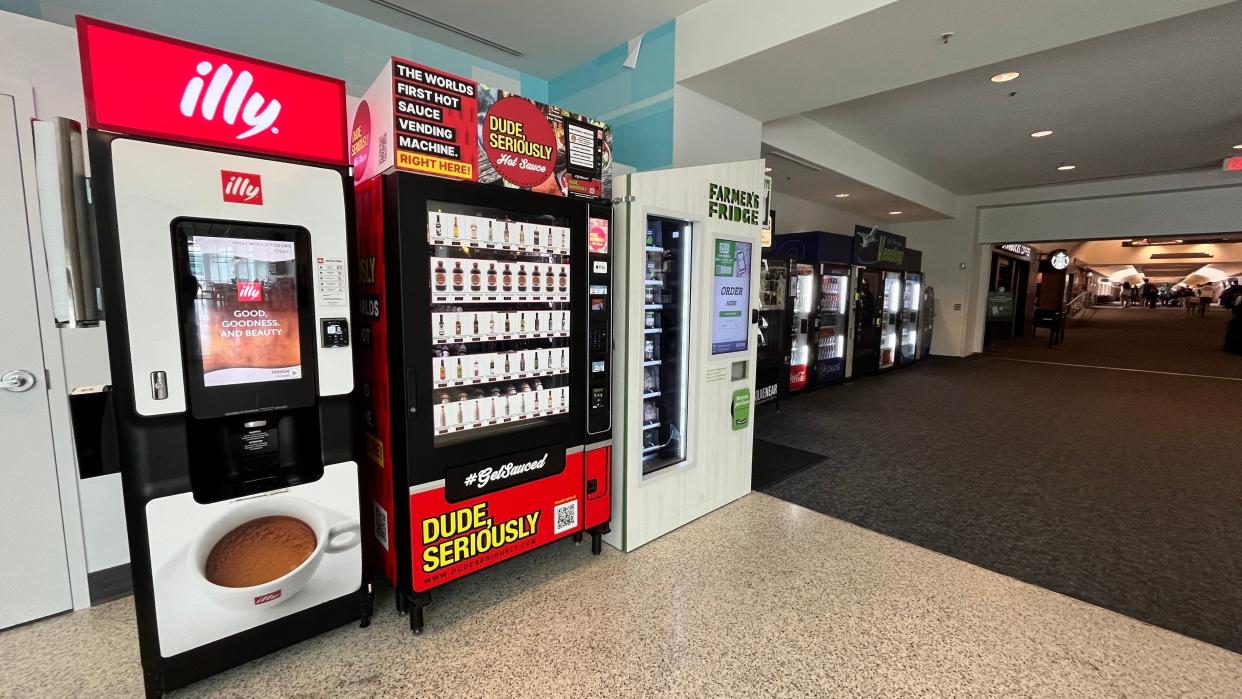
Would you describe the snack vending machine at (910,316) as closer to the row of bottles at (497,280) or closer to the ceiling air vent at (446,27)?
the ceiling air vent at (446,27)

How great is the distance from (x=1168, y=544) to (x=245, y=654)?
15.4 feet

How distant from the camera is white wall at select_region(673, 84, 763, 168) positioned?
11.8 feet

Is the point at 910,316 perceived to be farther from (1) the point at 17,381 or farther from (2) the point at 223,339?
(1) the point at 17,381

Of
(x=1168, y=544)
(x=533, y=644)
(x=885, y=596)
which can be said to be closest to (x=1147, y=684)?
(x=885, y=596)

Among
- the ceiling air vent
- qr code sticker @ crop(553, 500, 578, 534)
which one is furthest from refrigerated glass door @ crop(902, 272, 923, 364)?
qr code sticker @ crop(553, 500, 578, 534)

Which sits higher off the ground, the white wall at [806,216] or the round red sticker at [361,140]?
the white wall at [806,216]

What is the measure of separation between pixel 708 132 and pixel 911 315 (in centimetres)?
739

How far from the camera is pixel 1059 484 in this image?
3820 millimetres

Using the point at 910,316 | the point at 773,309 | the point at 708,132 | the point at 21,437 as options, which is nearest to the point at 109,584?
the point at 21,437

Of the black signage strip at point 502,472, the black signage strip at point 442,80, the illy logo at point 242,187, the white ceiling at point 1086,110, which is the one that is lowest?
the black signage strip at point 502,472

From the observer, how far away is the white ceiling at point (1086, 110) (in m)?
3.85

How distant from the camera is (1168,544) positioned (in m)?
2.94

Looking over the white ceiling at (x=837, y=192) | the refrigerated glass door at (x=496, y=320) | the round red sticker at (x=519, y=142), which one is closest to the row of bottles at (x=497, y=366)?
the refrigerated glass door at (x=496, y=320)

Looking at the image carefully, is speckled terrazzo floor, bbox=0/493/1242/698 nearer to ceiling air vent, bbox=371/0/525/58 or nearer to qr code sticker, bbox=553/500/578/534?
qr code sticker, bbox=553/500/578/534
